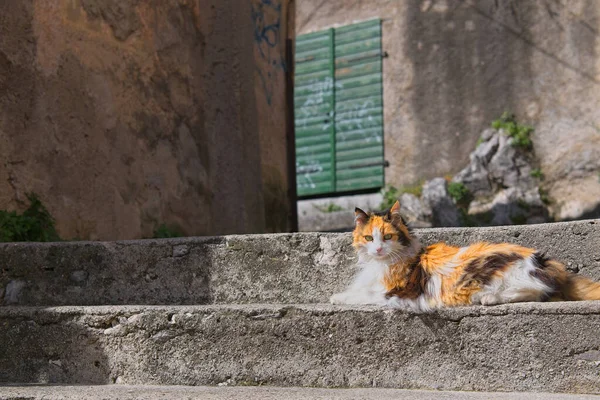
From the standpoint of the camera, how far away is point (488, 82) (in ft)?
36.9

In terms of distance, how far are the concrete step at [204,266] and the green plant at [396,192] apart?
7.55m

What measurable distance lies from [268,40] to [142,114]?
6.49 feet

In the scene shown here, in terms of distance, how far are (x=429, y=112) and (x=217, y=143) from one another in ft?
18.7

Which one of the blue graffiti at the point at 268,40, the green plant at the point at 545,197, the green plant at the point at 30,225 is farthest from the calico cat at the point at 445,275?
the green plant at the point at 545,197

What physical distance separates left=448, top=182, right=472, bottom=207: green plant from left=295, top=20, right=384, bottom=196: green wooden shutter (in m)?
1.03

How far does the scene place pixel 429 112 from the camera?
1150cm

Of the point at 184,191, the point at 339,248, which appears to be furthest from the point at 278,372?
the point at 184,191

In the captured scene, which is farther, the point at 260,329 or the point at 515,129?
the point at 515,129

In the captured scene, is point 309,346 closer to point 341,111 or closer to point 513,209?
point 513,209

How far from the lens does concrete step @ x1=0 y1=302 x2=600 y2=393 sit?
284 centimetres

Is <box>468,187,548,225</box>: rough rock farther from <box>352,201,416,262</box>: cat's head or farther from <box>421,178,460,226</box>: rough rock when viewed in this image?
<box>352,201,416,262</box>: cat's head

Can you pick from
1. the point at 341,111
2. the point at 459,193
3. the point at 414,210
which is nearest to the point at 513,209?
the point at 459,193

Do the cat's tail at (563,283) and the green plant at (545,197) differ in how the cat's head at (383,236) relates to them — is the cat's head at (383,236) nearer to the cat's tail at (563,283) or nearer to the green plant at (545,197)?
the cat's tail at (563,283)

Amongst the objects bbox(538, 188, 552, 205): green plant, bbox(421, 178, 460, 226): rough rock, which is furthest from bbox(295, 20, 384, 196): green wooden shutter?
bbox(538, 188, 552, 205): green plant
